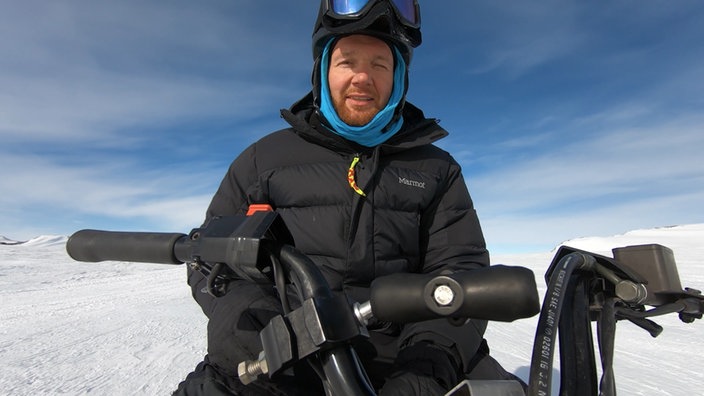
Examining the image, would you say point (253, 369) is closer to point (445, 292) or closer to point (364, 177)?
point (445, 292)

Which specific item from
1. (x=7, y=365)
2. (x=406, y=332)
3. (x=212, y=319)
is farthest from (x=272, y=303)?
(x=7, y=365)

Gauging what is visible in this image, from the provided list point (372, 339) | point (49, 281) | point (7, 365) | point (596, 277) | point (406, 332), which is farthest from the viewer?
point (49, 281)

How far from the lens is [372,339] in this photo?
1514 millimetres

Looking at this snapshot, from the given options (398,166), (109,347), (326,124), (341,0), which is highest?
(341,0)

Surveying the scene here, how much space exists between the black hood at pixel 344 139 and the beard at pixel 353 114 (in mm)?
85

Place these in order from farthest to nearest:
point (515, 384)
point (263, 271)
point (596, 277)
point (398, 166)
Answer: point (398, 166), point (596, 277), point (263, 271), point (515, 384)

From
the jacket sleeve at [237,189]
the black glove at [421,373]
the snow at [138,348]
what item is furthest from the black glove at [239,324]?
the snow at [138,348]

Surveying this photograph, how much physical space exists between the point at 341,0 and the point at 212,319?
1418mm

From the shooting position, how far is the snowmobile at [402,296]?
621 mm

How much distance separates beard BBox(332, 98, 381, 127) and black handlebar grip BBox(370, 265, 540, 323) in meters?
1.25

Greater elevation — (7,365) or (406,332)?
(406,332)

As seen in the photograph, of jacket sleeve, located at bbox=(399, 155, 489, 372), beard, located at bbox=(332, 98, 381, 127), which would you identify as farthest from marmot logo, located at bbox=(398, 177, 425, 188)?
beard, located at bbox=(332, 98, 381, 127)

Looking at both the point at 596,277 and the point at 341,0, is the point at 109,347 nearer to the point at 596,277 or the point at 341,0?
the point at 341,0

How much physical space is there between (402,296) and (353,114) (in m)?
1.28
